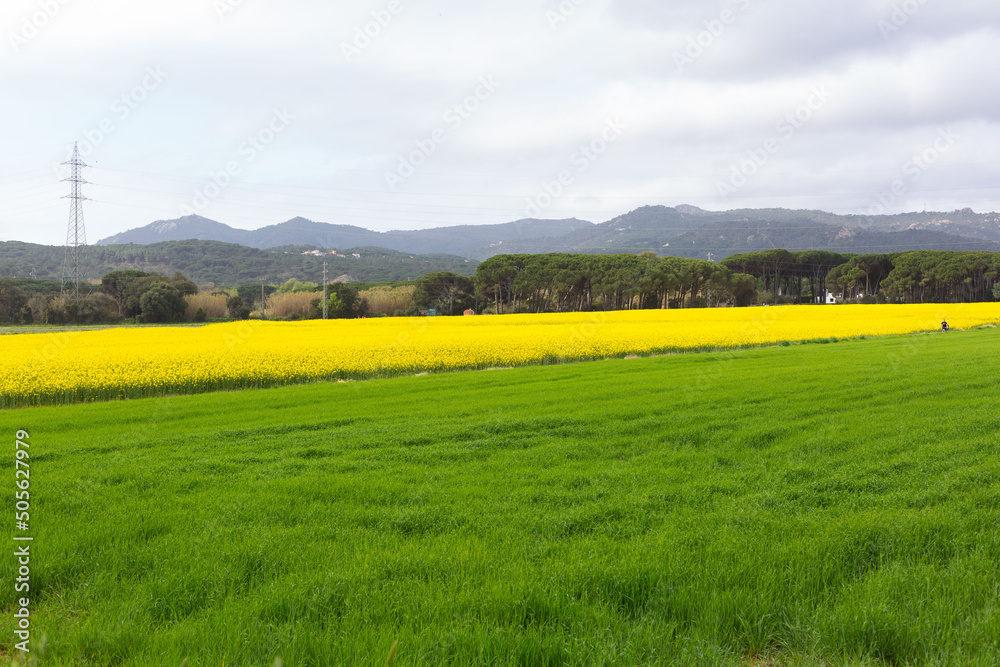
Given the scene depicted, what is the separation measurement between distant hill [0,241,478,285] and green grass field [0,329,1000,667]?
162165 millimetres

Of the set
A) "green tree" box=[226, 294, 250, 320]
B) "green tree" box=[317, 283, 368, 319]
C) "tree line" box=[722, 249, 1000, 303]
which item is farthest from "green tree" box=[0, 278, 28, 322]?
"tree line" box=[722, 249, 1000, 303]

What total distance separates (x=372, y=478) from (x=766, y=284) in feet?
439

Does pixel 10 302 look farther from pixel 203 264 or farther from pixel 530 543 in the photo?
pixel 530 543

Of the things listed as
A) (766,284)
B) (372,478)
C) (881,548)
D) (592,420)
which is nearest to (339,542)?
(372,478)

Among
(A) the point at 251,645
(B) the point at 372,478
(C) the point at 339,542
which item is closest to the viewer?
(A) the point at 251,645

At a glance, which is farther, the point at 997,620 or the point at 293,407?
the point at 293,407

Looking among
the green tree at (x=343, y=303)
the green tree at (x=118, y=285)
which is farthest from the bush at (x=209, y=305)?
the green tree at (x=343, y=303)

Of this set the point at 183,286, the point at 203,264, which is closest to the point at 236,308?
the point at 183,286

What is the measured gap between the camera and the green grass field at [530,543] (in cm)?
338

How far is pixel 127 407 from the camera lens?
575 inches

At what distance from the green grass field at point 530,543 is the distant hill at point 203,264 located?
16216 cm

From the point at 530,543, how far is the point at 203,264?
18248 cm

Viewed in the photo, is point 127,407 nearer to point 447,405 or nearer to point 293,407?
point 293,407

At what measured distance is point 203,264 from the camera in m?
163
